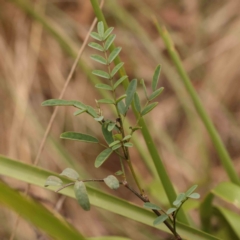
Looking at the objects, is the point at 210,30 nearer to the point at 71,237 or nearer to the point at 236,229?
the point at 236,229

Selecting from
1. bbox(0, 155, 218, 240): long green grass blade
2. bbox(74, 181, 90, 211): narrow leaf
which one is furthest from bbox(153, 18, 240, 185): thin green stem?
bbox(74, 181, 90, 211): narrow leaf

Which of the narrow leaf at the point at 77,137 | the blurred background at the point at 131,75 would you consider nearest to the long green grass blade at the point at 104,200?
the narrow leaf at the point at 77,137

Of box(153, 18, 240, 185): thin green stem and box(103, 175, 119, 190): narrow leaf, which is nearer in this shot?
box(103, 175, 119, 190): narrow leaf

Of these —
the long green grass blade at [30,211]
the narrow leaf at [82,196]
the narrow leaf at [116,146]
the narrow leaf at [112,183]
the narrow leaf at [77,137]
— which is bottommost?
the long green grass blade at [30,211]

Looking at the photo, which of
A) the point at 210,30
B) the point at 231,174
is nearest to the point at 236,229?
the point at 231,174

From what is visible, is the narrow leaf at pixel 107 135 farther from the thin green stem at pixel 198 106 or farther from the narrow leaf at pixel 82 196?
the thin green stem at pixel 198 106

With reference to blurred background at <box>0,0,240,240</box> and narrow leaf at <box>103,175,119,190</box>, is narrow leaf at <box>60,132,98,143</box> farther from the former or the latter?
blurred background at <box>0,0,240,240</box>

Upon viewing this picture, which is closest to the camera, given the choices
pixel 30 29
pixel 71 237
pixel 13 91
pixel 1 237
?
pixel 71 237
